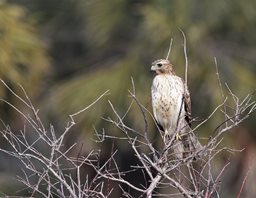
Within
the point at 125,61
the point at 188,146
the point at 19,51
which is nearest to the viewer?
the point at 188,146

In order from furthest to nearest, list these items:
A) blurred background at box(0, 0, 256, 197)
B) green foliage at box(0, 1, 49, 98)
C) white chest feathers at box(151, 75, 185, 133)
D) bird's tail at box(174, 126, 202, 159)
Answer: green foliage at box(0, 1, 49, 98), blurred background at box(0, 0, 256, 197), white chest feathers at box(151, 75, 185, 133), bird's tail at box(174, 126, 202, 159)

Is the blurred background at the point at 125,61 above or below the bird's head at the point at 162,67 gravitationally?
below

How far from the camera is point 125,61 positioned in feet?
42.7

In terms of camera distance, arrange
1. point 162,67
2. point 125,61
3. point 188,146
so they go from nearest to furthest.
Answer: point 188,146 → point 162,67 → point 125,61

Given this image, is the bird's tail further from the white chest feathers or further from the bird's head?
the bird's head

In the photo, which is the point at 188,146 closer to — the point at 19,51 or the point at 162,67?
the point at 162,67

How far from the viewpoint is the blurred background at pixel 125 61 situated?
467 inches

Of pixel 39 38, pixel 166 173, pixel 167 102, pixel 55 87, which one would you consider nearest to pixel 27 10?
pixel 39 38

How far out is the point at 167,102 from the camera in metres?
6.97

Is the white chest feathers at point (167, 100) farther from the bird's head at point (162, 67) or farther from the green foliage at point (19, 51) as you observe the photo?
the green foliage at point (19, 51)

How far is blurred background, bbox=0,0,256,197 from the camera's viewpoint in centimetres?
1187

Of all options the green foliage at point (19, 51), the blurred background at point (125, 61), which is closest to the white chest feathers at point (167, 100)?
the blurred background at point (125, 61)

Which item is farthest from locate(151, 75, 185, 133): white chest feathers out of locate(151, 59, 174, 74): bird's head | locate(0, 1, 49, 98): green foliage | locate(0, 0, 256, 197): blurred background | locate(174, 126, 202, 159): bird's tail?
locate(0, 1, 49, 98): green foliage

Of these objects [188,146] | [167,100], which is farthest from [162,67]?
[188,146]
